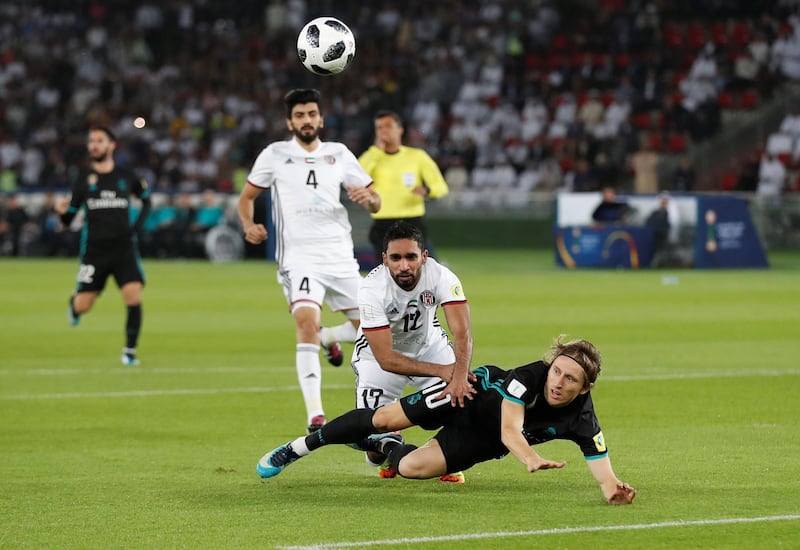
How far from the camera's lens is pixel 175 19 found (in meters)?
47.2

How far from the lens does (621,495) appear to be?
23.7 feet

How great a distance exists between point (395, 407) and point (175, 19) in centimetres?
4107

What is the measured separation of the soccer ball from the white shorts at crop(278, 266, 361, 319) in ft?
5.22

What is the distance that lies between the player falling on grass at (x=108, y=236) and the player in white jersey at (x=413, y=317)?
621 cm

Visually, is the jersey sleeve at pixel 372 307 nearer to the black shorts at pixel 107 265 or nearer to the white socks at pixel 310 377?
the white socks at pixel 310 377

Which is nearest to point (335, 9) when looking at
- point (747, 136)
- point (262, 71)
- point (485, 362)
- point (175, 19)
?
point (262, 71)

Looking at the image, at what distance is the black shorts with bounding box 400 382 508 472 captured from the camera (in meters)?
7.57

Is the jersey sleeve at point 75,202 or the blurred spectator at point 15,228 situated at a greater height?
the jersey sleeve at point 75,202

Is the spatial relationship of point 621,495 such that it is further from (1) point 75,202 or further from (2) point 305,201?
(1) point 75,202

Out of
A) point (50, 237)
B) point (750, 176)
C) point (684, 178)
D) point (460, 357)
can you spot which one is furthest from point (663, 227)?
point (460, 357)

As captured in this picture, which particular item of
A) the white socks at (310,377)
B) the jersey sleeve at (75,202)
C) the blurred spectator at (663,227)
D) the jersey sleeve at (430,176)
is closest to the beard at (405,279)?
the white socks at (310,377)

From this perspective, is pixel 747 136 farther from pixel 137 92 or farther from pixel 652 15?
pixel 137 92

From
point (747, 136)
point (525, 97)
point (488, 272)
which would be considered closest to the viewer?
point (488, 272)

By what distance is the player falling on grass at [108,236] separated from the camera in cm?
1431
